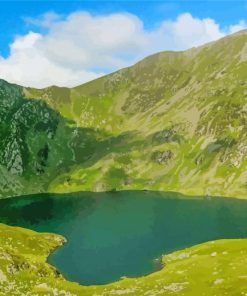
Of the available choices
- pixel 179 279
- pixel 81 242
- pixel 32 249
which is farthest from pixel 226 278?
A: pixel 81 242

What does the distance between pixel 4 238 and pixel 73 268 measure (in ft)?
92.8

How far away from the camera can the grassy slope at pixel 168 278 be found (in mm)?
107381

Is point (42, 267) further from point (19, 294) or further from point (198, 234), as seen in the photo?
point (198, 234)

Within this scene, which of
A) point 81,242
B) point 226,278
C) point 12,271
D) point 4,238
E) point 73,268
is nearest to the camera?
point 226,278

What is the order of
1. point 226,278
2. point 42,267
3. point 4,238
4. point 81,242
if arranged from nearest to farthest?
point 226,278 → point 42,267 → point 4,238 → point 81,242

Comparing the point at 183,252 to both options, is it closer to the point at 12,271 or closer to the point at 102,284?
the point at 102,284

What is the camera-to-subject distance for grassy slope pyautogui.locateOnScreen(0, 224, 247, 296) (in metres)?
107

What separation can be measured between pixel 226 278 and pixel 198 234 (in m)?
83.3

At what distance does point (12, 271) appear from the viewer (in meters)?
124

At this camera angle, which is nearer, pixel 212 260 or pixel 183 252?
pixel 212 260

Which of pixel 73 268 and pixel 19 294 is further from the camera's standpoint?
pixel 73 268

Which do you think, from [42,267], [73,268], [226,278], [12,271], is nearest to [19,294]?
[12,271]

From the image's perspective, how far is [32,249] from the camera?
6344 inches

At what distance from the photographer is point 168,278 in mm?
118375
